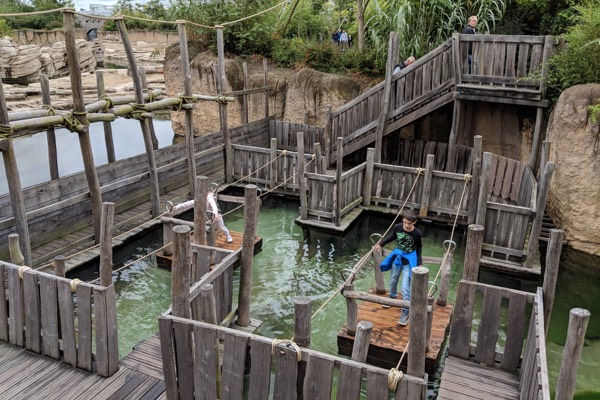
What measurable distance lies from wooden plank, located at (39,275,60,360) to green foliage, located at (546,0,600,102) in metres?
10.0

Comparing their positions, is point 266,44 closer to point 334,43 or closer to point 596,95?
point 334,43

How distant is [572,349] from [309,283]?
5.68 meters

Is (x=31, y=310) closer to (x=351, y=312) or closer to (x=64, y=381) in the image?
(x=64, y=381)

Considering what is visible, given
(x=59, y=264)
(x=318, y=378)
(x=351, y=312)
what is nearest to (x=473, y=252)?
(x=351, y=312)

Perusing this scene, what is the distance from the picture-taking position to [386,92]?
12.3 m

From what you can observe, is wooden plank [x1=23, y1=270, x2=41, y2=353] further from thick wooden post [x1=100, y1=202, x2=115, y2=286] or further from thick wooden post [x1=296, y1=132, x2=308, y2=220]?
thick wooden post [x1=296, y1=132, x2=308, y2=220]

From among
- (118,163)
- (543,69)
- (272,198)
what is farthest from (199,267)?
(543,69)

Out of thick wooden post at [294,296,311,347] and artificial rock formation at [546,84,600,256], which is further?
artificial rock formation at [546,84,600,256]

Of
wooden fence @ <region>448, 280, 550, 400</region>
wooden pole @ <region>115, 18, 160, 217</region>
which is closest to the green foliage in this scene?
wooden fence @ <region>448, 280, 550, 400</region>

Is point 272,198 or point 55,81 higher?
point 55,81

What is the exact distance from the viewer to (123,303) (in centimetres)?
824

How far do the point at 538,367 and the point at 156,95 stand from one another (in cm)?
898

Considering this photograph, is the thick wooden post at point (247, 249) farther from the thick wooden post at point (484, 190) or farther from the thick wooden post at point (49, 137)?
the thick wooden post at point (49, 137)

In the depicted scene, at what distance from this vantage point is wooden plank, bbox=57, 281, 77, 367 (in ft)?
17.2
